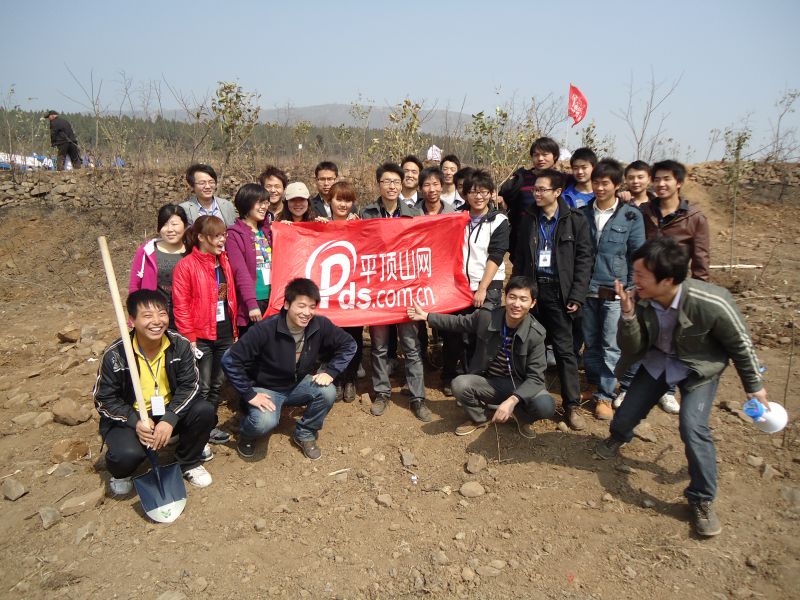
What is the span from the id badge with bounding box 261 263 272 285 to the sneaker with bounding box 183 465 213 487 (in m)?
1.67

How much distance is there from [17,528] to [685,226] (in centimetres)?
561

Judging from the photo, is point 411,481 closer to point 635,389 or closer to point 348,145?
point 635,389

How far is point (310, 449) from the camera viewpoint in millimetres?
4090

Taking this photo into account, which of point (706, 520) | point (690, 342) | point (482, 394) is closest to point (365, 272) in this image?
point (482, 394)

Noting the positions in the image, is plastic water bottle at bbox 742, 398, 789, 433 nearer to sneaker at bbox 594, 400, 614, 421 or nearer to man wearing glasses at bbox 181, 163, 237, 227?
sneaker at bbox 594, 400, 614, 421

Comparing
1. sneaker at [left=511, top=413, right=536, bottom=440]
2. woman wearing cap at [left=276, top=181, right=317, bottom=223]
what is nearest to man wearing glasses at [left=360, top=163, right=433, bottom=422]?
woman wearing cap at [left=276, top=181, right=317, bottom=223]

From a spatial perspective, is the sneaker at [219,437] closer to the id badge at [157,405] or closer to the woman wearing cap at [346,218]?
the id badge at [157,405]

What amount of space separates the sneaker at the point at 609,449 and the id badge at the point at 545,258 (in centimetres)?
153

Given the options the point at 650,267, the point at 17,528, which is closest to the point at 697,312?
the point at 650,267

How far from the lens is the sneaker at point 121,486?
3.55 meters

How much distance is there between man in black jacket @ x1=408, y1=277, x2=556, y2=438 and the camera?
13.0ft

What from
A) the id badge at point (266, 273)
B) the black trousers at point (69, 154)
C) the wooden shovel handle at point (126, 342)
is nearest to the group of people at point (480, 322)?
the id badge at point (266, 273)

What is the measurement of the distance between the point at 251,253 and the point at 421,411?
2099mm

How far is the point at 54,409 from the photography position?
177 inches
